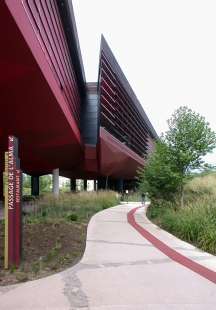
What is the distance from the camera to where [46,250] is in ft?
22.5

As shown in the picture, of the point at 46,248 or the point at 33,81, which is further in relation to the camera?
the point at 33,81

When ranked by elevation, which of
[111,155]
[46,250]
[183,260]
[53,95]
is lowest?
[183,260]

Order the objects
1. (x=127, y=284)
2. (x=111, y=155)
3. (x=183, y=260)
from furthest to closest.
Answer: (x=111, y=155) → (x=183, y=260) → (x=127, y=284)

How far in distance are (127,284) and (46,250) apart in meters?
2.75

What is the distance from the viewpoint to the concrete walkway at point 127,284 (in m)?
3.99

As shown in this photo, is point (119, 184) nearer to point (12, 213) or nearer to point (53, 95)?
point (53, 95)

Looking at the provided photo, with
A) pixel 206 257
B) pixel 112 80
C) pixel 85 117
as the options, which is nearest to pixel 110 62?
pixel 112 80

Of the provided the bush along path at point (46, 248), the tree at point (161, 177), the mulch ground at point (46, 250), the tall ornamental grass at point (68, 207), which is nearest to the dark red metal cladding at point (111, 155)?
the tall ornamental grass at point (68, 207)

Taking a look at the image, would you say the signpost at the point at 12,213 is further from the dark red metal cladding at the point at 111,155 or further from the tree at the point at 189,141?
the dark red metal cladding at the point at 111,155

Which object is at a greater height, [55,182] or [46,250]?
[55,182]

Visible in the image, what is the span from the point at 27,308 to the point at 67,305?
1.72ft

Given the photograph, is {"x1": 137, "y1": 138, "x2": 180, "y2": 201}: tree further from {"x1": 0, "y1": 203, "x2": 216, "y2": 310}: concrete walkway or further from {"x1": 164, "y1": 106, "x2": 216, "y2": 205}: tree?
{"x1": 0, "y1": 203, "x2": 216, "y2": 310}: concrete walkway

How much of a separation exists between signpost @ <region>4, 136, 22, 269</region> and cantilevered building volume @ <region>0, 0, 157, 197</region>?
187 inches

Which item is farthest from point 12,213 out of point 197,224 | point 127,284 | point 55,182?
point 55,182
